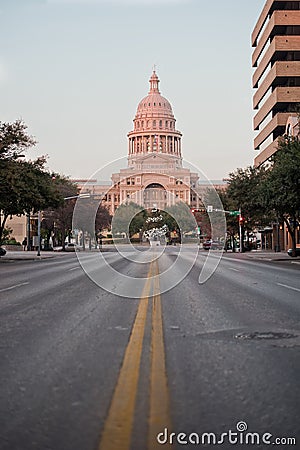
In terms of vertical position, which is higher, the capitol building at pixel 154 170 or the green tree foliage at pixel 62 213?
the capitol building at pixel 154 170

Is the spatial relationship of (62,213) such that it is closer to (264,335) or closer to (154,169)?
(154,169)

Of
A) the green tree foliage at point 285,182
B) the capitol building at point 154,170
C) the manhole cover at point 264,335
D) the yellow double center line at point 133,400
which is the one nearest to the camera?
the yellow double center line at point 133,400

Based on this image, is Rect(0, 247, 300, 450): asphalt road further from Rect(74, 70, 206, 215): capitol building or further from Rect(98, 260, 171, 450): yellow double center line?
Rect(74, 70, 206, 215): capitol building

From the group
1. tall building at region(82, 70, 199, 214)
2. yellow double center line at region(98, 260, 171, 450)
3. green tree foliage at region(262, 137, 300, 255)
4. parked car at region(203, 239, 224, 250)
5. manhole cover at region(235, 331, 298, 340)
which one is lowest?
yellow double center line at region(98, 260, 171, 450)

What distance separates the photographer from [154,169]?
144 meters

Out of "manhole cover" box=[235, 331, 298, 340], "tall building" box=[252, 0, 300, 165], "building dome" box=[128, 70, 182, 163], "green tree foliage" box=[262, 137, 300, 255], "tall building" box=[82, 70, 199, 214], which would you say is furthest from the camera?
"building dome" box=[128, 70, 182, 163]

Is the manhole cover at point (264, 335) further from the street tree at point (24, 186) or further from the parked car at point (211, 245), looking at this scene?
the parked car at point (211, 245)

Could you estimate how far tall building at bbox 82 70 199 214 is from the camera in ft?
420

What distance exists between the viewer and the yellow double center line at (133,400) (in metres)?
4.89

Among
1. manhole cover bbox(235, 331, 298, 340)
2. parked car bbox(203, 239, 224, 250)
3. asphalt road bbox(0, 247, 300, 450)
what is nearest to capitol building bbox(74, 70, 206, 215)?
parked car bbox(203, 239, 224, 250)

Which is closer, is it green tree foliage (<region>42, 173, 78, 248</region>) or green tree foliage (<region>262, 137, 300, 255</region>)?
green tree foliage (<region>262, 137, 300, 255</region>)

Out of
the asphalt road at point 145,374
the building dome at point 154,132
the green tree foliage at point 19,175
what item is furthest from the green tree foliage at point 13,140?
the building dome at point 154,132

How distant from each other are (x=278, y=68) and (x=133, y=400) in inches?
3177

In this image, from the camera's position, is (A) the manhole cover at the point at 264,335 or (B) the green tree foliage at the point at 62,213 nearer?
(A) the manhole cover at the point at 264,335
